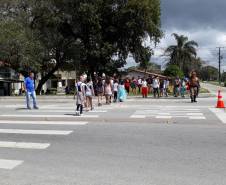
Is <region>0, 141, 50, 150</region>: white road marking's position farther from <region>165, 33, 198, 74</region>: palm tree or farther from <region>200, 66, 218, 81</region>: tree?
<region>200, 66, 218, 81</region>: tree

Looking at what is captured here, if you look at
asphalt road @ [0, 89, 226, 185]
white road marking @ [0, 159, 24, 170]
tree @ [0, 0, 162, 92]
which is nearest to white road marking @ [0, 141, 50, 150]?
asphalt road @ [0, 89, 226, 185]

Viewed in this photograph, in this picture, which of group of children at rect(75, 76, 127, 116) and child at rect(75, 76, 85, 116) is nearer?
child at rect(75, 76, 85, 116)

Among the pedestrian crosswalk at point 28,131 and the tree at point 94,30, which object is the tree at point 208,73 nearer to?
the tree at point 94,30

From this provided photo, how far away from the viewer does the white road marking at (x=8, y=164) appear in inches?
282

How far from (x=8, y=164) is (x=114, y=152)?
204cm

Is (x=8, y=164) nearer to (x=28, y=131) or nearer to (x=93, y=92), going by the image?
(x=28, y=131)

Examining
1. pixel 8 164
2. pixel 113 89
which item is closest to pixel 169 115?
pixel 8 164

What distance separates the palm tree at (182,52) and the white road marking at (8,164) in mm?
80497

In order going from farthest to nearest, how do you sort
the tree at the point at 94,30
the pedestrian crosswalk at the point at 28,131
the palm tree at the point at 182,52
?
1. the palm tree at the point at 182,52
2. the tree at the point at 94,30
3. the pedestrian crosswalk at the point at 28,131

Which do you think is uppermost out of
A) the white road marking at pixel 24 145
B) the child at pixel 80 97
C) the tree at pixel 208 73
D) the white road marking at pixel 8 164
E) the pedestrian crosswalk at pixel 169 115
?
the tree at pixel 208 73

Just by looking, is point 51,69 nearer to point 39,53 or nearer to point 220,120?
point 39,53

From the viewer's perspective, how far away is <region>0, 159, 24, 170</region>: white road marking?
7.16 m

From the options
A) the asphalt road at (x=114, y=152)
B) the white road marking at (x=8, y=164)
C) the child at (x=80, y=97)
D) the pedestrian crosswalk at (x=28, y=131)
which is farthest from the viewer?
the child at (x=80, y=97)

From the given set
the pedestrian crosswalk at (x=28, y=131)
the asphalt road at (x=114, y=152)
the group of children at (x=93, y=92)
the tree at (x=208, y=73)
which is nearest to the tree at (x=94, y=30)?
the group of children at (x=93, y=92)
